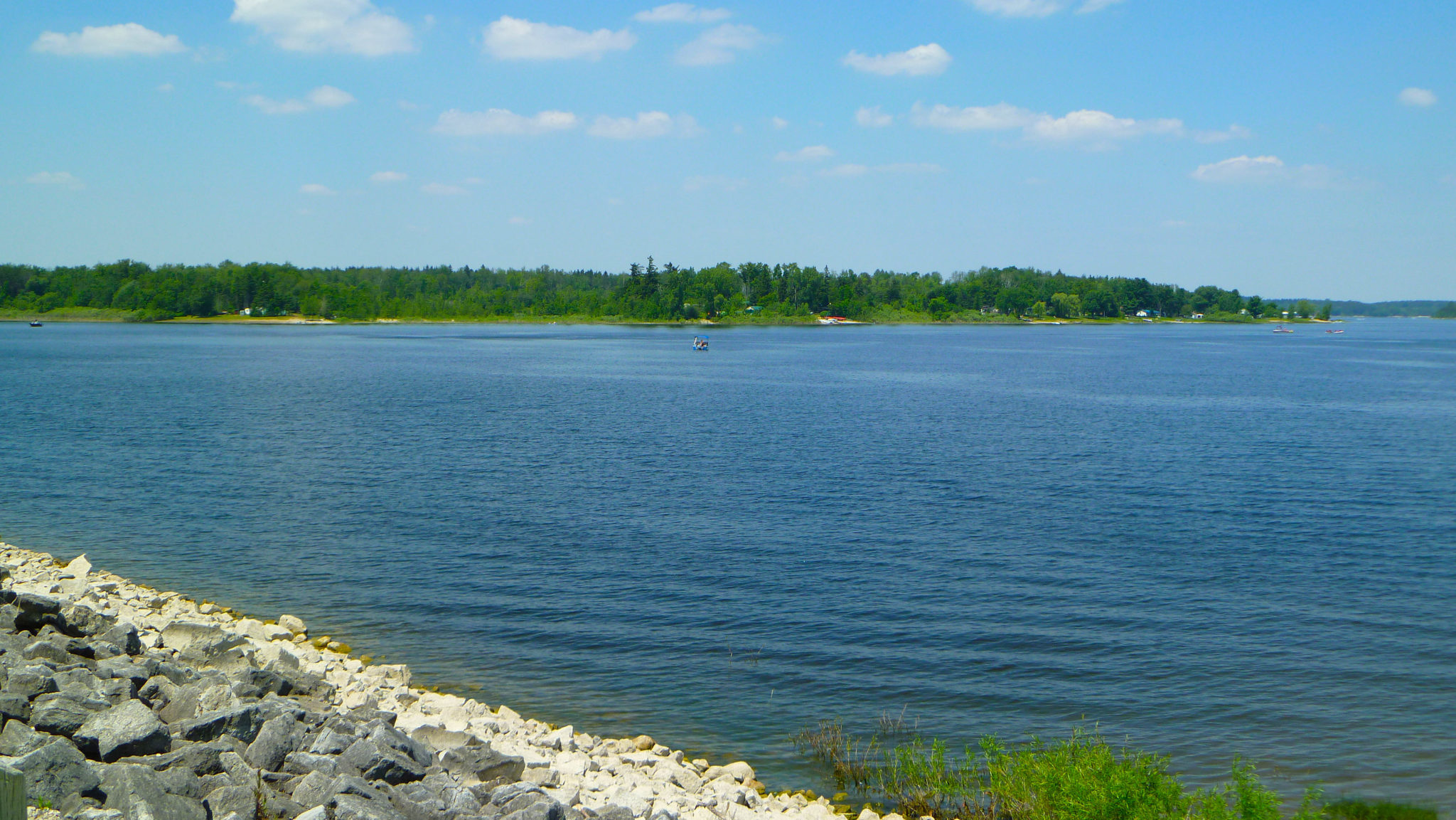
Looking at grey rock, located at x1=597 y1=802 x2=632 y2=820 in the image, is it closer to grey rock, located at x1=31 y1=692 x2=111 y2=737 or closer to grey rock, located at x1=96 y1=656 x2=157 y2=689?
grey rock, located at x1=31 y1=692 x2=111 y2=737

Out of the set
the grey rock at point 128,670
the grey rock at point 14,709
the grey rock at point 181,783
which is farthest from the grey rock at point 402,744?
the grey rock at point 128,670

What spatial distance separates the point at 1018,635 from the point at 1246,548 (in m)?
11.7

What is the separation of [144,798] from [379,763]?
255cm

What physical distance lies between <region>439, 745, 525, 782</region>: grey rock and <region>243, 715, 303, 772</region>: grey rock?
186cm

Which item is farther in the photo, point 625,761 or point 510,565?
point 510,565

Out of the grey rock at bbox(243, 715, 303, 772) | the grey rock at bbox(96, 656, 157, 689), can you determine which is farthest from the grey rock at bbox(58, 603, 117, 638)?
the grey rock at bbox(243, 715, 303, 772)

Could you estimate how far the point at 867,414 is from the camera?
61.3 metres

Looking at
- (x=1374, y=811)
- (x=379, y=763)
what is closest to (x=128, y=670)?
(x=379, y=763)

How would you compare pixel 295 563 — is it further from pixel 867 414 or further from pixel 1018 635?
pixel 867 414

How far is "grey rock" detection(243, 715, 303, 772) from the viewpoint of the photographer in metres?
11.3

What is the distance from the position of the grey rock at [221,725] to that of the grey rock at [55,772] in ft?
5.90

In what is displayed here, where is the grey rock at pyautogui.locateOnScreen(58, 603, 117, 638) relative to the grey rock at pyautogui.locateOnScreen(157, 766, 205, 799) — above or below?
→ below

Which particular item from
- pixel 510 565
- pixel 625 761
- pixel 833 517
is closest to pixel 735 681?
pixel 625 761

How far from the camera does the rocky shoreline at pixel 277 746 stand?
974 centimetres
